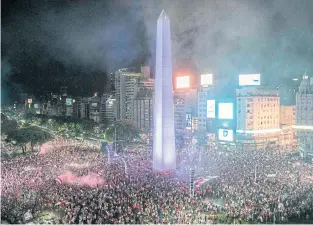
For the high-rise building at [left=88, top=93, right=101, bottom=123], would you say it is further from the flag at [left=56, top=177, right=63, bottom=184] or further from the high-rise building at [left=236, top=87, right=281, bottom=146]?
the flag at [left=56, top=177, right=63, bottom=184]

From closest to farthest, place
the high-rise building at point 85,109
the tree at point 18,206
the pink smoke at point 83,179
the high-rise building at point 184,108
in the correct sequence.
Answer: the tree at point 18,206 → the pink smoke at point 83,179 → the high-rise building at point 184,108 → the high-rise building at point 85,109

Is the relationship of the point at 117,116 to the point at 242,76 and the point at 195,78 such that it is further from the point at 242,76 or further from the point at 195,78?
the point at 242,76

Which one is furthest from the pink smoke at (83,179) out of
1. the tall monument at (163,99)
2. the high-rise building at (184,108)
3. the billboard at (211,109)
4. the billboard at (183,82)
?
the high-rise building at (184,108)

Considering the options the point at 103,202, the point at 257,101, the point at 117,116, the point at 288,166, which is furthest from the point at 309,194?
the point at 117,116

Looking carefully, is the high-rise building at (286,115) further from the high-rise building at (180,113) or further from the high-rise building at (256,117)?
the high-rise building at (180,113)

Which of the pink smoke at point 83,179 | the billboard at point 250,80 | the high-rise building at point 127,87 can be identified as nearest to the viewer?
the pink smoke at point 83,179

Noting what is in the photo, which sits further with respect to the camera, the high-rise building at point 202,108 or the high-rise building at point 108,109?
the high-rise building at point 108,109
